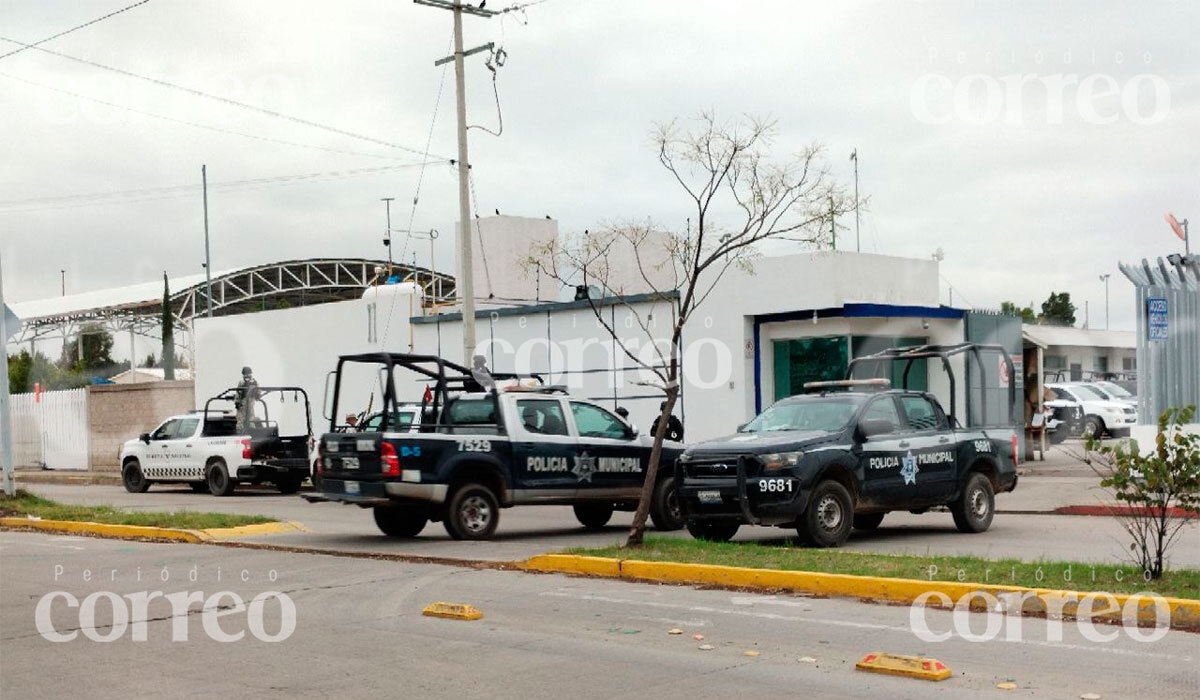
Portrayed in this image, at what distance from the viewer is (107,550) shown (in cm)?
1631

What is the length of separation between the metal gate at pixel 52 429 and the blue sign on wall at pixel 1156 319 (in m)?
32.3

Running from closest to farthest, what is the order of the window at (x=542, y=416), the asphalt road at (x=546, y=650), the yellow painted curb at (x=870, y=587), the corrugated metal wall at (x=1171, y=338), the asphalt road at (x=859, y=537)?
the asphalt road at (x=546, y=650) → the yellow painted curb at (x=870, y=587) → the asphalt road at (x=859, y=537) → the window at (x=542, y=416) → the corrugated metal wall at (x=1171, y=338)

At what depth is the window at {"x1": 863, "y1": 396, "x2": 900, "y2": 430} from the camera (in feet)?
49.6

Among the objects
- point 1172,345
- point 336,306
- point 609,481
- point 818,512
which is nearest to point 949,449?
point 818,512

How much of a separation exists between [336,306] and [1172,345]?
75.6 ft

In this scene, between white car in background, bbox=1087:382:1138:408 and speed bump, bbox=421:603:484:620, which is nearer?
speed bump, bbox=421:603:484:620

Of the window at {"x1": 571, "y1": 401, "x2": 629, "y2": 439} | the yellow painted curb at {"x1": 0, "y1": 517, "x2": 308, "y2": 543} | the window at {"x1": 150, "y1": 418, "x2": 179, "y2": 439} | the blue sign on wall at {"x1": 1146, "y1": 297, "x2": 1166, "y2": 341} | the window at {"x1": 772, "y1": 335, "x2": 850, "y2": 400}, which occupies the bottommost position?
the yellow painted curb at {"x1": 0, "y1": 517, "x2": 308, "y2": 543}

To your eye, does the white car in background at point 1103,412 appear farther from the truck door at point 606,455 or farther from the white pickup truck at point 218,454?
the truck door at point 606,455

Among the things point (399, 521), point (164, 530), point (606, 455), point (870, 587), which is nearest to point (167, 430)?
point (164, 530)

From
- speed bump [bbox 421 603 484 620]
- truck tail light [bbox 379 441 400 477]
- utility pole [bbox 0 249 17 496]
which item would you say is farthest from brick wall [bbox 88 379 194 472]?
speed bump [bbox 421 603 484 620]

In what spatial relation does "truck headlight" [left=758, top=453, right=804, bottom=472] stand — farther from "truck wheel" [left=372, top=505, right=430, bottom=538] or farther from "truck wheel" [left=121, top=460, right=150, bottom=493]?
"truck wheel" [left=121, top=460, right=150, bottom=493]

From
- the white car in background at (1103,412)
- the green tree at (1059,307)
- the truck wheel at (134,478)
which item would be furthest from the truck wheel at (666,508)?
the green tree at (1059,307)

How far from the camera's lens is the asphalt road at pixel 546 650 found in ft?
25.0

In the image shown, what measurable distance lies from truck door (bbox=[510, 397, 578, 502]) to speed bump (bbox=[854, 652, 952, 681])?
9.01 m
